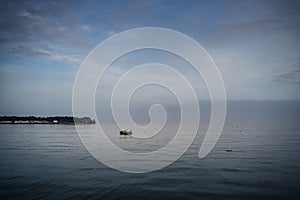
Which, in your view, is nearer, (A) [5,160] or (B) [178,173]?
(B) [178,173]

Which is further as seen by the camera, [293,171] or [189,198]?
[293,171]

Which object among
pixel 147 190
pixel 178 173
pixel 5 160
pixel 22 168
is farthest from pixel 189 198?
pixel 5 160

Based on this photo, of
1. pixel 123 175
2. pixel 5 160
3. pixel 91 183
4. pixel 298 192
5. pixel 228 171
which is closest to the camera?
pixel 298 192

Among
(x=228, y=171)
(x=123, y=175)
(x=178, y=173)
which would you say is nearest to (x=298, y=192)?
(x=228, y=171)

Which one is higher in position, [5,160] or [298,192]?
[5,160]

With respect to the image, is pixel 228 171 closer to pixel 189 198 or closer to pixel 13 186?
pixel 189 198

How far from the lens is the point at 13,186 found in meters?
29.8

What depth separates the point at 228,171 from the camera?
3928cm

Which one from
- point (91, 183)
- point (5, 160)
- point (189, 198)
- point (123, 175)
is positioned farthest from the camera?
point (5, 160)

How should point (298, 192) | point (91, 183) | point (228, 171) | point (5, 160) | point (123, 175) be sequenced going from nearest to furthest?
point (298, 192) → point (91, 183) → point (123, 175) → point (228, 171) → point (5, 160)

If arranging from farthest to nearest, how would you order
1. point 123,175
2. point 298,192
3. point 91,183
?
point 123,175 → point 91,183 → point 298,192

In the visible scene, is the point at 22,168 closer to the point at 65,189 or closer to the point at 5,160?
the point at 5,160

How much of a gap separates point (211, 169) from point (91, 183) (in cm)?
2014

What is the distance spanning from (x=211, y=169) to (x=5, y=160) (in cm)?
3971
